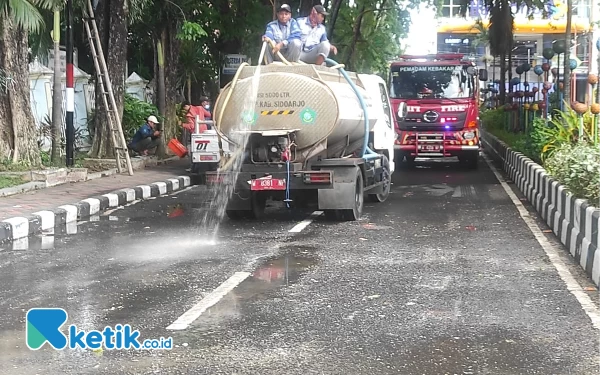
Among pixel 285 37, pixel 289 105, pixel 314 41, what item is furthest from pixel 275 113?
pixel 314 41

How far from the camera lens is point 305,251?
930 cm

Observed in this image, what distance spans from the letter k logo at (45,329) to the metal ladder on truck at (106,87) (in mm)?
11314

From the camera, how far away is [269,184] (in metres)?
11.3

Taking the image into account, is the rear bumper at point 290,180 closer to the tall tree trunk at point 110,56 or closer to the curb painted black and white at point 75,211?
the curb painted black and white at point 75,211

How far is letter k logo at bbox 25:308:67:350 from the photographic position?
5566 mm

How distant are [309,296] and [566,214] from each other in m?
4.17

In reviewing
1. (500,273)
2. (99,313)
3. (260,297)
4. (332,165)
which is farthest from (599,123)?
(99,313)

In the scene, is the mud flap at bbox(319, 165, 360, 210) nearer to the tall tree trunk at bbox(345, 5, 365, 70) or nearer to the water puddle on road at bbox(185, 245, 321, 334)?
the water puddle on road at bbox(185, 245, 321, 334)

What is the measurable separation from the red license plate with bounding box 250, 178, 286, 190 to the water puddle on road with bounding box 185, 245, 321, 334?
71.5 inches

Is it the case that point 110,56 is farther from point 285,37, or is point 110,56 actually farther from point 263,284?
point 263,284

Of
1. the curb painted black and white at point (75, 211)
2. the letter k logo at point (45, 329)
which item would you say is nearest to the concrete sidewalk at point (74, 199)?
the curb painted black and white at point (75, 211)

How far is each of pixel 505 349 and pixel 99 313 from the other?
9.91 feet

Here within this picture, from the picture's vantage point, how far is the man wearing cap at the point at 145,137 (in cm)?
2056

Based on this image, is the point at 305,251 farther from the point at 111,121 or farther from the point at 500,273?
the point at 111,121
